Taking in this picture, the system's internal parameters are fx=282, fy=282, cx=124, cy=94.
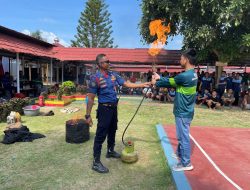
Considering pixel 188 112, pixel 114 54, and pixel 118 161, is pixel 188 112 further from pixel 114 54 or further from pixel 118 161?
pixel 114 54

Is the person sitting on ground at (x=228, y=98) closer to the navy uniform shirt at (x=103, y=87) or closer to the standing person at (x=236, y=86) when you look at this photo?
the standing person at (x=236, y=86)

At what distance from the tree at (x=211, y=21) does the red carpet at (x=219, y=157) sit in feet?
18.0

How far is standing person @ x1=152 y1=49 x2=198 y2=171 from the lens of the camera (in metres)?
4.58

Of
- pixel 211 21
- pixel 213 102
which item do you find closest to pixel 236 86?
pixel 213 102

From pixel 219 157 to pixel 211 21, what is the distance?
9020 mm

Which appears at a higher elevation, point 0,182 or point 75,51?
point 75,51

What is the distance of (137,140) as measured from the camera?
677 centimetres

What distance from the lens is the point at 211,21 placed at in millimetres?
13086

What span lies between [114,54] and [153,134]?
42.9ft

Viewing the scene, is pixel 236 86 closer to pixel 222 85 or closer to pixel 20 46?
pixel 222 85

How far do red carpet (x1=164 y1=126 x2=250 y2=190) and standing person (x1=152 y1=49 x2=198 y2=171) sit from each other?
406mm

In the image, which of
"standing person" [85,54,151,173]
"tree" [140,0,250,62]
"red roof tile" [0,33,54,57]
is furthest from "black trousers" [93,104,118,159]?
"tree" [140,0,250,62]

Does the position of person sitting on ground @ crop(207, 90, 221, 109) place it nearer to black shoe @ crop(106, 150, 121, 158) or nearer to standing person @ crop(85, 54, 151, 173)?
black shoe @ crop(106, 150, 121, 158)

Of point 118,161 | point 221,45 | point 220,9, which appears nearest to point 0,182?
point 118,161
